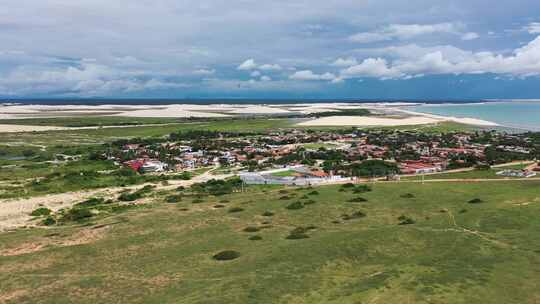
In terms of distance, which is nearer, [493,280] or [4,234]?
[493,280]

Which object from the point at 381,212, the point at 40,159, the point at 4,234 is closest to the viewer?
the point at 4,234

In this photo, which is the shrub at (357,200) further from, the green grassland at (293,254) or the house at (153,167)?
the house at (153,167)

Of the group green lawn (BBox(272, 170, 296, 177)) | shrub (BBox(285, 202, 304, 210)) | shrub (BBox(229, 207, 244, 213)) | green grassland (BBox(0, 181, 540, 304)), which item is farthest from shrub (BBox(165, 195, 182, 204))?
green lawn (BBox(272, 170, 296, 177))

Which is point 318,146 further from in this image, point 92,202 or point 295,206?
point 92,202

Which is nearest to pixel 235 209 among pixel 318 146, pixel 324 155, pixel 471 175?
pixel 471 175

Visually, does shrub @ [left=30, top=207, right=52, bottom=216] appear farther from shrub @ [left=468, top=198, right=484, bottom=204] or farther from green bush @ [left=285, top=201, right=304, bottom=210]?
shrub @ [left=468, top=198, right=484, bottom=204]

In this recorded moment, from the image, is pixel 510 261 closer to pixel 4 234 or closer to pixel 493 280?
pixel 493 280

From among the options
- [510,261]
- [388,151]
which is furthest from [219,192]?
[388,151]
